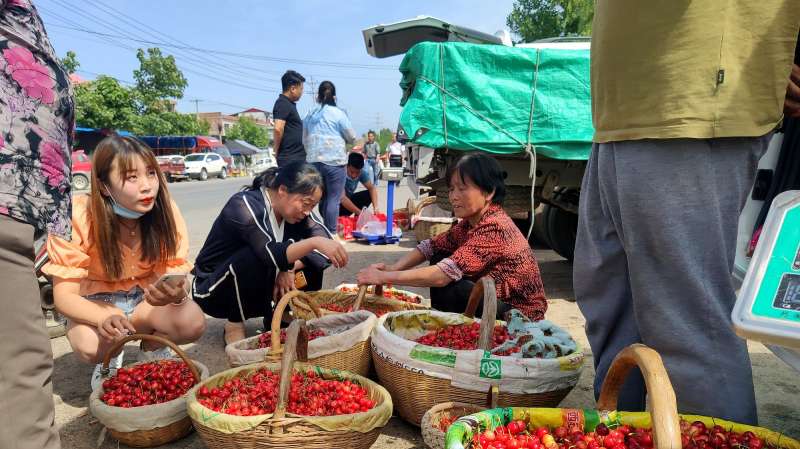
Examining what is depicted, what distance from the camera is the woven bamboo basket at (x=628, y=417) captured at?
3.45 ft

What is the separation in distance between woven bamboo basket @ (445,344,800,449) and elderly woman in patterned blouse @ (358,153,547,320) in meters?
1.11

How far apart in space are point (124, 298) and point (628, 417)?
2255 millimetres

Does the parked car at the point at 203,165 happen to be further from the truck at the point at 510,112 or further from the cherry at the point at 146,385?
the cherry at the point at 146,385

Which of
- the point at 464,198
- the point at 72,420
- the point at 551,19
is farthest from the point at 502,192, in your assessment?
the point at 551,19

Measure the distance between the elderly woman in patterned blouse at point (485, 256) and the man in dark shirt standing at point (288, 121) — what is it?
2.97 metres

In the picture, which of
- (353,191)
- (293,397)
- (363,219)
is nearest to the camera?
(293,397)

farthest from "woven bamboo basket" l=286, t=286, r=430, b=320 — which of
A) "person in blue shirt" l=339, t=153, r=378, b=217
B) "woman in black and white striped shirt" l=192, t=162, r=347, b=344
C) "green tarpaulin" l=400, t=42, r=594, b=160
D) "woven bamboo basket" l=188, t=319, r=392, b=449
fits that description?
"person in blue shirt" l=339, t=153, r=378, b=217

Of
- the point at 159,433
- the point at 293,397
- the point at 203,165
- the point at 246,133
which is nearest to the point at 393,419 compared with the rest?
the point at 293,397

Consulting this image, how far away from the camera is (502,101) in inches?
156

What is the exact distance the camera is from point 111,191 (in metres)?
2.28

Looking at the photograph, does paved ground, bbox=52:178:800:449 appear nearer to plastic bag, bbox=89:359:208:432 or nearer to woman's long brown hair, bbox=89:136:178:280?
plastic bag, bbox=89:359:208:432

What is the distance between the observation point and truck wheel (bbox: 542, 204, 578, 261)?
470 cm

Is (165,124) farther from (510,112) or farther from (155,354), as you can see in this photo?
(155,354)

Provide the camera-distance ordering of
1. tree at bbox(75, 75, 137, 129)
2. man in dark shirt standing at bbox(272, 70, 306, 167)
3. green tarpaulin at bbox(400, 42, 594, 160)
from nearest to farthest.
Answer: green tarpaulin at bbox(400, 42, 594, 160), man in dark shirt standing at bbox(272, 70, 306, 167), tree at bbox(75, 75, 137, 129)
